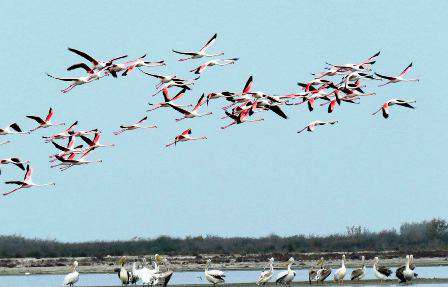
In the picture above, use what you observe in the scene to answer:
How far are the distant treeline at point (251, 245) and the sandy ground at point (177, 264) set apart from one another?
199 inches

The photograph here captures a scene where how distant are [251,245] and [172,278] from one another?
2742 centimetres

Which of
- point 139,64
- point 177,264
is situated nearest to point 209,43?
point 139,64

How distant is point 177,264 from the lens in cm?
6219

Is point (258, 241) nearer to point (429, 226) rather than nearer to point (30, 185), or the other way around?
point (429, 226)

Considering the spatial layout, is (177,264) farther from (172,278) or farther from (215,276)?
(215,276)

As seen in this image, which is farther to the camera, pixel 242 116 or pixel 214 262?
pixel 214 262

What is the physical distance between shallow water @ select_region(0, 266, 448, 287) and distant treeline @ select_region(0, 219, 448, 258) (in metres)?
18.4

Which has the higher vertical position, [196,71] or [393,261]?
[196,71]

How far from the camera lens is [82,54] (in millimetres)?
37000

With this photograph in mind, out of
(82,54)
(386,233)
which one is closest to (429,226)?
(386,233)

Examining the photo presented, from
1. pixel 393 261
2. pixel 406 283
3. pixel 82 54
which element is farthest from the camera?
pixel 393 261

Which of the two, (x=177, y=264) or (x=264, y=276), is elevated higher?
(x=177, y=264)

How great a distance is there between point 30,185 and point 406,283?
12.9 m

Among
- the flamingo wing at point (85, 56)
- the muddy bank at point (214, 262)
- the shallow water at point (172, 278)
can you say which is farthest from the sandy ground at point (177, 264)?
the flamingo wing at point (85, 56)
